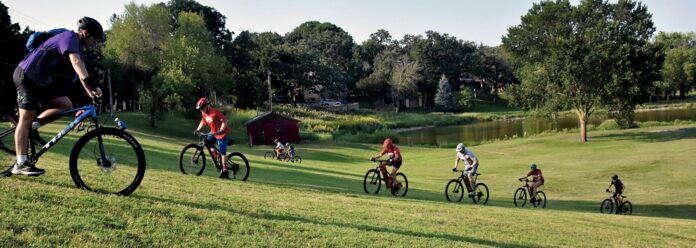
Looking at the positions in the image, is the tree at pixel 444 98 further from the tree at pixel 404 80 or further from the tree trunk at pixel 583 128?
the tree trunk at pixel 583 128

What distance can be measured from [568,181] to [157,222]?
83.4ft

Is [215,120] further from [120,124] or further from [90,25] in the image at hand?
[90,25]

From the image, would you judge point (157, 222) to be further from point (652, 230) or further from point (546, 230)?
point (652, 230)

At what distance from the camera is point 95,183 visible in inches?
299

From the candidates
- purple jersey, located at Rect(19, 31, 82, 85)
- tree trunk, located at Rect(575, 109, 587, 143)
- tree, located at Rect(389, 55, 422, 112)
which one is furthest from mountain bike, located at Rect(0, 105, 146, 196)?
tree, located at Rect(389, 55, 422, 112)

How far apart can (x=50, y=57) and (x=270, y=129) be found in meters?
46.2

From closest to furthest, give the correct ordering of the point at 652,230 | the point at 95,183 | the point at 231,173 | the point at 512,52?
1. the point at 95,183
2. the point at 652,230
3. the point at 231,173
4. the point at 512,52

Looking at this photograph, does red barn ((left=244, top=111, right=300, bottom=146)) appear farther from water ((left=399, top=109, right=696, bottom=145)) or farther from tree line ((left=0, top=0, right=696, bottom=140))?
water ((left=399, top=109, right=696, bottom=145))

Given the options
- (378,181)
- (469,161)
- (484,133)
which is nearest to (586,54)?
(484,133)

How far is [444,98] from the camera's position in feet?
347

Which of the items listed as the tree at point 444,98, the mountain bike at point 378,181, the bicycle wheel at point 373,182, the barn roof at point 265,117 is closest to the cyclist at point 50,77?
the mountain bike at point 378,181

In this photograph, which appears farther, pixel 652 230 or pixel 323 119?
pixel 323 119

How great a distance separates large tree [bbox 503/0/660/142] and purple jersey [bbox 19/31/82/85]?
48.2 metres

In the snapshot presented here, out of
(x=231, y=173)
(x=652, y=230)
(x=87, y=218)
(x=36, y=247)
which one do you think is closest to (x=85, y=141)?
(x=87, y=218)
